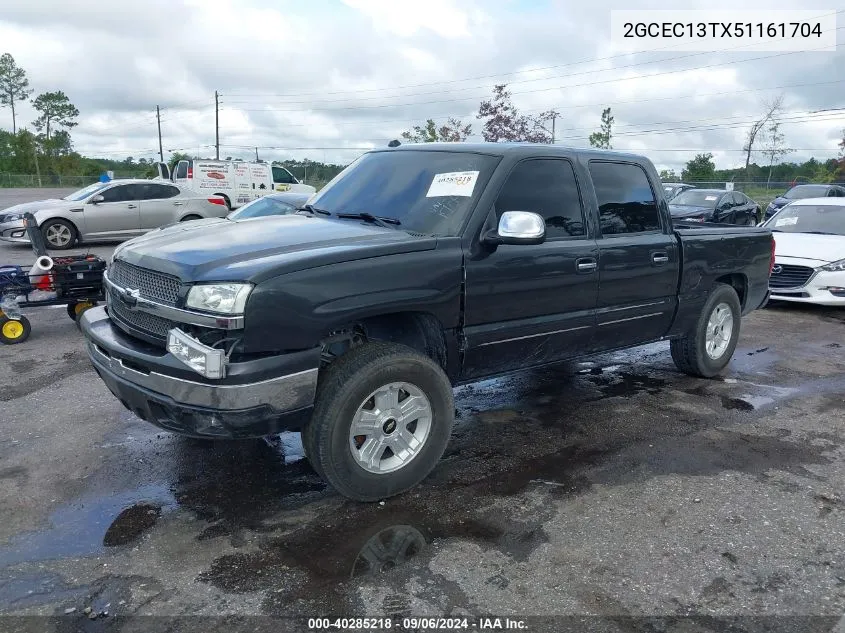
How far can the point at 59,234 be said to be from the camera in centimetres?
1510

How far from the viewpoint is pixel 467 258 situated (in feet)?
13.7

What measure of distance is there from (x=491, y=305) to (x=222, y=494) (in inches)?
74.8

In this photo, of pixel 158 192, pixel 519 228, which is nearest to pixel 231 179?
pixel 158 192

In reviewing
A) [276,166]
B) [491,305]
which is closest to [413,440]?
[491,305]

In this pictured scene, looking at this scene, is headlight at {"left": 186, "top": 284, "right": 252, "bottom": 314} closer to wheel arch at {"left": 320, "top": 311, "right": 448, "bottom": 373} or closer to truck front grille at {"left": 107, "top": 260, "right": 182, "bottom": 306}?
truck front grille at {"left": 107, "top": 260, "right": 182, "bottom": 306}

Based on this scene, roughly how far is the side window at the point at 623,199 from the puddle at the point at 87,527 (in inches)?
136

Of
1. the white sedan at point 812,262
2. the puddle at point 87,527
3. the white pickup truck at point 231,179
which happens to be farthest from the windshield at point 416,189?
the white pickup truck at point 231,179

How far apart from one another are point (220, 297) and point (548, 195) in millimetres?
2398

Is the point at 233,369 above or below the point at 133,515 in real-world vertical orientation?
above

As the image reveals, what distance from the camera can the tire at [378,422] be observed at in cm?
370

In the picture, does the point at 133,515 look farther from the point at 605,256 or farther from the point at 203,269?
the point at 605,256

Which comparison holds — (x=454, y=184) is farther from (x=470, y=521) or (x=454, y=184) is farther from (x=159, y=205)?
(x=159, y=205)

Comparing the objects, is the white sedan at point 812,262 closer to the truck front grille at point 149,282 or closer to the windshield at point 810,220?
the windshield at point 810,220

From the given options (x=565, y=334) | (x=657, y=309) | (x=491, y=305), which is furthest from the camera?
(x=657, y=309)
